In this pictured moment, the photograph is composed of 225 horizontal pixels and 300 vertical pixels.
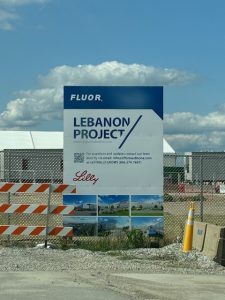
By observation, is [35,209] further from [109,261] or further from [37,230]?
[109,261]

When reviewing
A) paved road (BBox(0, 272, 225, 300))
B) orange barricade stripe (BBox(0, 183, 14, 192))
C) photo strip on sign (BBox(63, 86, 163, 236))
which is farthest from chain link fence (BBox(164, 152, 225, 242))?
paved road (BBox(0, 272, 225, 300))

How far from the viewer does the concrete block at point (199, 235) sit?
14055 millimetres

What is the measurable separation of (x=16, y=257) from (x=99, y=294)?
4194mm

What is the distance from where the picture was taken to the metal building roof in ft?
268

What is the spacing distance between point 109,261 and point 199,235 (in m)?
2.53

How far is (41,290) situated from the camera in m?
9.70

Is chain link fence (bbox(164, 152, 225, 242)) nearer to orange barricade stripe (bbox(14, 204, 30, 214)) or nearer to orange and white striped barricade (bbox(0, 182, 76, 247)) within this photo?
orange and white striped barricade (bbox(0, 182, 76, 247))

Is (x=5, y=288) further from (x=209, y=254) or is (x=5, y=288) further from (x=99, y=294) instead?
(x=209, y=254)

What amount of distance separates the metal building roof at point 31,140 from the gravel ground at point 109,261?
67292mm

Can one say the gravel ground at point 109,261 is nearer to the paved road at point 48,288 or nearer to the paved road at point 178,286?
the paved road at point 178,286

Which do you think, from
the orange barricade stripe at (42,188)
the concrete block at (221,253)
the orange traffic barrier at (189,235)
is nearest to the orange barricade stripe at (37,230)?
the orange barricade stripe at (42,188)

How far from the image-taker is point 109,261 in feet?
42.5

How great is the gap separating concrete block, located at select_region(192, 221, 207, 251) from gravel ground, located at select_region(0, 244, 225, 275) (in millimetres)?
361

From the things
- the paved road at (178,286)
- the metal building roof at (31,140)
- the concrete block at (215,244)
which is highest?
the metal building roof at (31,140)
